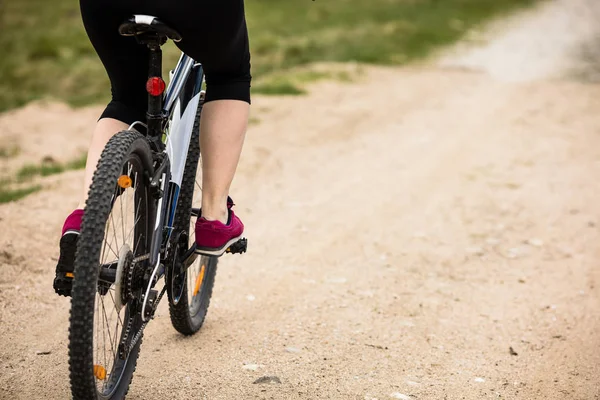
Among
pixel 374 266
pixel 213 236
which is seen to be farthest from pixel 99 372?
pixel 374 266

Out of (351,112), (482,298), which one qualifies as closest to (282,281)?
(482,298)

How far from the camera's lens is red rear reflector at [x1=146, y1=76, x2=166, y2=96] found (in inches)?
95.2

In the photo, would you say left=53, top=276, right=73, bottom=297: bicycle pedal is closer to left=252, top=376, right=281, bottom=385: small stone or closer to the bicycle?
the bicycle

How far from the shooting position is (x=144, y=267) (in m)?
2.50

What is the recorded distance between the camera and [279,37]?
40.1ft

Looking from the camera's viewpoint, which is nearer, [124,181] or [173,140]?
[124,181]

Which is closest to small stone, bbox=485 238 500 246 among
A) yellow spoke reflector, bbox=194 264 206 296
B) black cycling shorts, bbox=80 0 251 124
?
yellow spoke reflector, bbox=194 264 206 296

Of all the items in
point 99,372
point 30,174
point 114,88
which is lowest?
point 30,174

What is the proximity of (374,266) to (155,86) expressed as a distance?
2.20 meters

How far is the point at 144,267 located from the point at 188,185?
19.7 inches

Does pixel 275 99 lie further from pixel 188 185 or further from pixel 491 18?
pixel 491 18

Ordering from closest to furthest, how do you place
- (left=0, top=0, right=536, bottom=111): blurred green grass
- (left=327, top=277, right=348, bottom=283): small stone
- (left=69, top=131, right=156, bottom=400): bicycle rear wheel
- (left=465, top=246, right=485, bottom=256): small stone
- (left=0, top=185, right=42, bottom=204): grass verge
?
(left=69, top=131, right=156, bottom=400): bicycle rear wheel < (left=327, top=277, right=348, bottom=283): small stone < (left=465, top=246, right=485, bottom=256): small stone < (left=0, top=185, right=42, bottom=204): grass verge < (left=0, top=0, right=536, bottom=111): blurred green grass

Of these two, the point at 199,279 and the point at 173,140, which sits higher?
the point at 173,140

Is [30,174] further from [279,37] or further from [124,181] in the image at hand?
[279,37]
